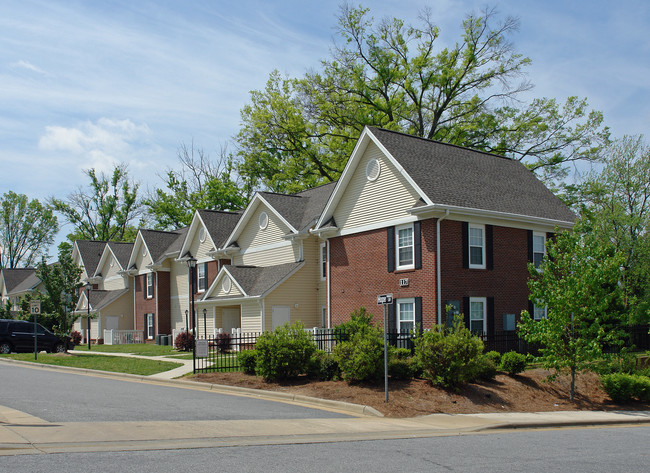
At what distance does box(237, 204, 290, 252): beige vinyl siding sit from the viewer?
109ft

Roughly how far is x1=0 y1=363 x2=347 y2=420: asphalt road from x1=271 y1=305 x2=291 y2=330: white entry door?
1141cm

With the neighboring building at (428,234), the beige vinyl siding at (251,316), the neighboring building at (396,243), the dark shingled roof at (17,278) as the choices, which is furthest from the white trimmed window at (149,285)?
the dark shingled roof at (17,278)

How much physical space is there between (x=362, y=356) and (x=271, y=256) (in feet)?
55.4

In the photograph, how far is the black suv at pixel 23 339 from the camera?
3256 cm

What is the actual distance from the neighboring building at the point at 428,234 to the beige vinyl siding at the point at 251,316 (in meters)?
4.00


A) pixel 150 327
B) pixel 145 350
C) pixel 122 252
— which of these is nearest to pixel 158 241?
pixel 150 327

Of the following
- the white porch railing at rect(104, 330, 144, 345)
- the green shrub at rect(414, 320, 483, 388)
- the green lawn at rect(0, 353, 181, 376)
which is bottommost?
the white porch railing at rect(104, 330, 144, 345)

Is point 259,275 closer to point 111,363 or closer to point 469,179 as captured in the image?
point 111,363

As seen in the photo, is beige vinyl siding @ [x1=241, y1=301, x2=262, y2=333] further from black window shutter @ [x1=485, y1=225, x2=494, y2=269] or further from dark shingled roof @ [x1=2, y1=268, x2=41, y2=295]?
dark shingled roof @ [x1=2, y1=268, x2=41, y2=295]

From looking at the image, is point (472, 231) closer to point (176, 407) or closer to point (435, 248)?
point (435, 248)

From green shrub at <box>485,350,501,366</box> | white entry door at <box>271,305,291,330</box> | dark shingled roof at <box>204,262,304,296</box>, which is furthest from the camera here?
dark shingled roof at <box>204,262,304,296</box>


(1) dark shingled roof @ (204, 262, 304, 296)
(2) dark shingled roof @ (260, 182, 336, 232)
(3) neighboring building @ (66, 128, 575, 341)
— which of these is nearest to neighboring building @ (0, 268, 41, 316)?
(3) neighboring building @ (66, 128, 575, 341)

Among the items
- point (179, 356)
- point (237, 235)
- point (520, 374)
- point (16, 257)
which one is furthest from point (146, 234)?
point (16, 257)

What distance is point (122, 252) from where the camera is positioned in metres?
53.7
